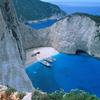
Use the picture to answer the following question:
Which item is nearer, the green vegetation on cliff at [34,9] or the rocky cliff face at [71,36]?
the rocky cliff face at [71,36]

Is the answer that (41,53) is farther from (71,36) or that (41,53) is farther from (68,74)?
(68,74)

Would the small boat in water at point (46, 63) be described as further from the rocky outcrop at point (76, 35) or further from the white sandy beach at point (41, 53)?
the rocky outcrop at point (76, 35)

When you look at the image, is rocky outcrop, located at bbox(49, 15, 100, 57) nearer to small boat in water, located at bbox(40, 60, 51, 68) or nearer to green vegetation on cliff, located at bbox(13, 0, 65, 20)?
small boat in water, located at bbox(40, 60, 51, 68)

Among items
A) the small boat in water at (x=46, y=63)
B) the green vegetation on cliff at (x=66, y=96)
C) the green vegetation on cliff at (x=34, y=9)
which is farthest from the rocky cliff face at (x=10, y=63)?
the green vegetation on cliff at (x=34, y=9)

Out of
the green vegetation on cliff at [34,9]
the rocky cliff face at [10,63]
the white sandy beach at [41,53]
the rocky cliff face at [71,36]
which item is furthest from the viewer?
the green vegetation on cliff at [34,9]

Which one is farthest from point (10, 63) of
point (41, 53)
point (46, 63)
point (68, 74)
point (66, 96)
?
point (41, 53)

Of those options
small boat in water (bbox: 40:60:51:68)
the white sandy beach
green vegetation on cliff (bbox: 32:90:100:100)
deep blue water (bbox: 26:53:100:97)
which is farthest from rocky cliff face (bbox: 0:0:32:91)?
the white sandy beach

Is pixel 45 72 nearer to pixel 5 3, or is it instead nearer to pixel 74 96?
pixel 5 3
